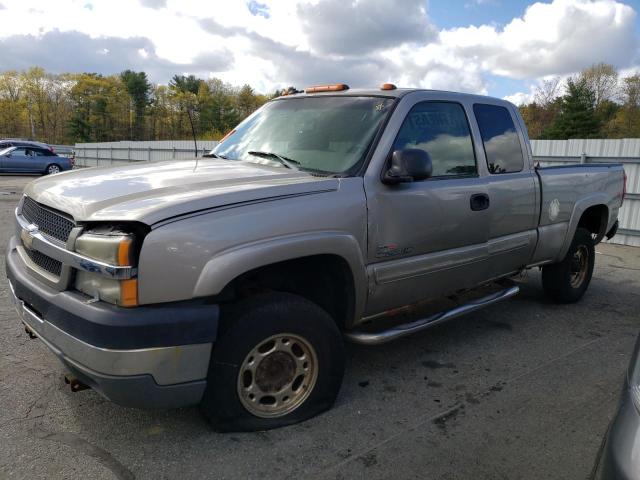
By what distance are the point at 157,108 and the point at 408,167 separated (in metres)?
68.7

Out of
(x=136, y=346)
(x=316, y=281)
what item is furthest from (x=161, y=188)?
(x=316, y=281)

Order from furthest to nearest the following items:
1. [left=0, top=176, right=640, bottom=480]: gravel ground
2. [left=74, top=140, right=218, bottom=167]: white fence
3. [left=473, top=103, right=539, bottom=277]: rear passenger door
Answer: [left=74, top=140, right=218, bottom=167]: white fence, [left=473, top=103, right=539, bottom=277]: rear passenger door, [left=0, top=176, right=640, bottom=480]: gravel ground

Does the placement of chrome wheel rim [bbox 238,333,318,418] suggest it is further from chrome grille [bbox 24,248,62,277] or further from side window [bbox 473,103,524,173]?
side window [bbox 473,103,524,173]

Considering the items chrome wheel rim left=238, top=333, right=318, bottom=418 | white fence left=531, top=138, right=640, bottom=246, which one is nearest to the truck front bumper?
chrome wheel rim left=238, top=333, right=318, bottom=418

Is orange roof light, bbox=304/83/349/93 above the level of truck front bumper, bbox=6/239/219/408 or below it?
above

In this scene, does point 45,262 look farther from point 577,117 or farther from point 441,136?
point 577,117

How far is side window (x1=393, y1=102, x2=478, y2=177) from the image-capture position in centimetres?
346

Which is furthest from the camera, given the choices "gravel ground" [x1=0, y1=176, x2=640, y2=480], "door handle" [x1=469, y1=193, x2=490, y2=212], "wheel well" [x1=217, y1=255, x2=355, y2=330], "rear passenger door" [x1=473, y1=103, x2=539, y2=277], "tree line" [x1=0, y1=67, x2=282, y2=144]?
"tree line" [x1=0, y1=67, x2=282, y2=144]

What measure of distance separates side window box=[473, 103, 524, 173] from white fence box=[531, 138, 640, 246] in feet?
20.6

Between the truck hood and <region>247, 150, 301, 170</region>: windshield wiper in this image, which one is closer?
the truck hood

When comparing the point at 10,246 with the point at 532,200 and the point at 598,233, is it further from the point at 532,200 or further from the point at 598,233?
the point at 598,233

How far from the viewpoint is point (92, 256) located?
232 centimetres

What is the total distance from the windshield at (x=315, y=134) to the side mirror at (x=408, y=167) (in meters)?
0.22

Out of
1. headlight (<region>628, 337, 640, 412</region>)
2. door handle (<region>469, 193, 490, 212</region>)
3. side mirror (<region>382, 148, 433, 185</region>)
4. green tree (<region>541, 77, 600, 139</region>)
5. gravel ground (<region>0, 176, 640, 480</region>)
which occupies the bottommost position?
gravel ground (<region>0, 176, 640, 480</region>)
